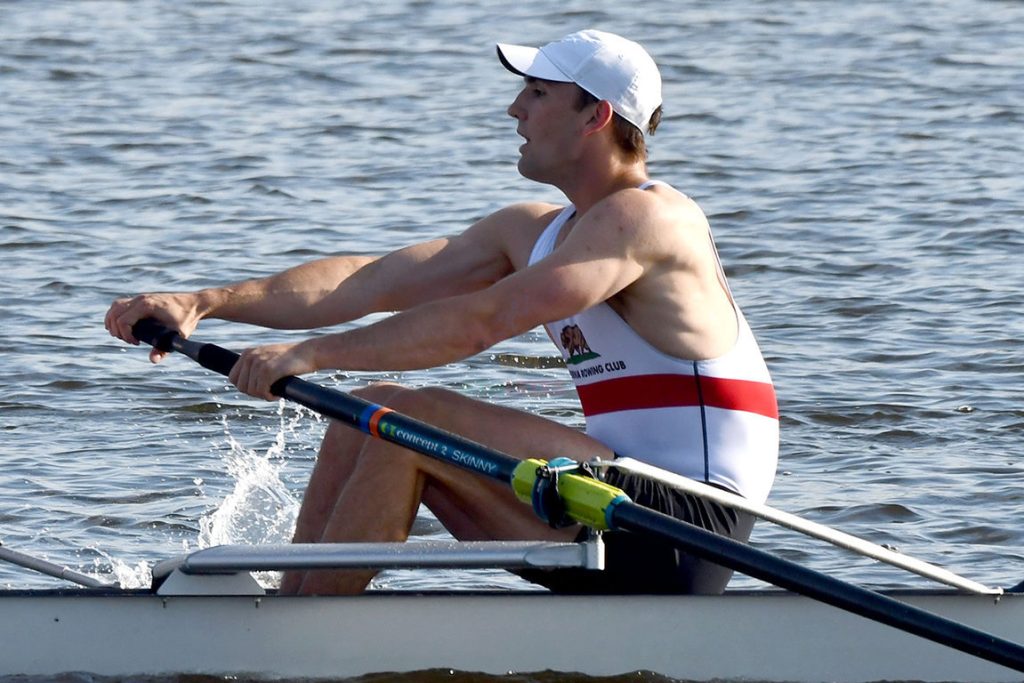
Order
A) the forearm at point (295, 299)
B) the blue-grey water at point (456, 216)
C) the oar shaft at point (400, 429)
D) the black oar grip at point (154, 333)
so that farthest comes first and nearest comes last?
the blue-grey water at point (456, 216), the forearm at point (295, 299), the black oar grip at point (154, 333), the oar shaft at point (400, 429)

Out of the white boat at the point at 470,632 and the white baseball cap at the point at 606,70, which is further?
the white baseball cap at the point at 606,70

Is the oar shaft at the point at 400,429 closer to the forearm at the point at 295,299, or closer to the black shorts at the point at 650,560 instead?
the black shorts at the point at 650,560

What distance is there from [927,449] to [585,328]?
8.55ft

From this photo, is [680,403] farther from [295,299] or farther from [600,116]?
[295,299]

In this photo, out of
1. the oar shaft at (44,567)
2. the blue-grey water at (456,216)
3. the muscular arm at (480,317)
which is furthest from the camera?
the blue-grey water at (456,216)

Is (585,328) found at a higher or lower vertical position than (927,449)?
higher

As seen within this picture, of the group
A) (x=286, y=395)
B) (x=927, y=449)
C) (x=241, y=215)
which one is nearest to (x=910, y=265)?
(x=927, y=449)

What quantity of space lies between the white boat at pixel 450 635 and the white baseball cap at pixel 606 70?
1.08 m

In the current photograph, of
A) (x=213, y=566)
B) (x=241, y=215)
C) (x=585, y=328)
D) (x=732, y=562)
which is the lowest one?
(x=241, y=215)

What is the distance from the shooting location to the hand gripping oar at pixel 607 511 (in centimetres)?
322

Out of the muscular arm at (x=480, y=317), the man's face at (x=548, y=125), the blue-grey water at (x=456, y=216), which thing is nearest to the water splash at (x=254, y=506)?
the blue-grey water at (x=456, y=216)

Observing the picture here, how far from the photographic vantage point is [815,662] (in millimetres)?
3752

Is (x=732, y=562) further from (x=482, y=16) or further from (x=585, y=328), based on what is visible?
(x=482, y=16)

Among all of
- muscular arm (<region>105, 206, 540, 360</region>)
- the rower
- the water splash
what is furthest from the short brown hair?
the water splash
